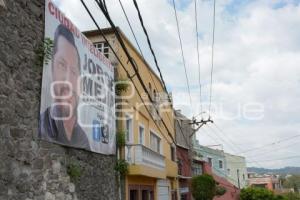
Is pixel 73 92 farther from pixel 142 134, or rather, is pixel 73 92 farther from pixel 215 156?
pixel 215 156

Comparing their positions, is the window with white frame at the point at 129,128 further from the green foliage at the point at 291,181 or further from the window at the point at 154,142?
the green foliage at the point at 291,181

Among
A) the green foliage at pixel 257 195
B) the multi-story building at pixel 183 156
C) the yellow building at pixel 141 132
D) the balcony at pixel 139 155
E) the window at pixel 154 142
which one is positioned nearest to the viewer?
the balcony at pixel 139 155

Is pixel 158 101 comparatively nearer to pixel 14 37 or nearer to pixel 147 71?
pixel 147 71

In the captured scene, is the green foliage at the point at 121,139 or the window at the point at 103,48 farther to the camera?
the window at the point at 103,48

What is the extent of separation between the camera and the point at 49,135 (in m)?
8.46

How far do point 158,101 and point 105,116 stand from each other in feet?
29.3

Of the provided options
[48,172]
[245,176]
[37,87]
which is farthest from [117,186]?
[245,176]

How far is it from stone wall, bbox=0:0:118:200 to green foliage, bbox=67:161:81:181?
9cm

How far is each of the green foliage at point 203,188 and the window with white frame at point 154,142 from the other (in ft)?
18.6

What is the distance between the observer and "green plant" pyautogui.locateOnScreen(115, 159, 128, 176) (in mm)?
12804

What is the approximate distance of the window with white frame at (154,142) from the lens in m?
18.8

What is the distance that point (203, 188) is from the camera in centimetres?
2433


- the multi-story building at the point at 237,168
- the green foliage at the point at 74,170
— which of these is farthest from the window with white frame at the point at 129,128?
the multi-story building at the point at 237,168

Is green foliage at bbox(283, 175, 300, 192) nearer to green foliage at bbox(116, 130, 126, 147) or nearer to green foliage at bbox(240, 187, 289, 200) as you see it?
green foliage at bbox(240, 187, 289, 200)
